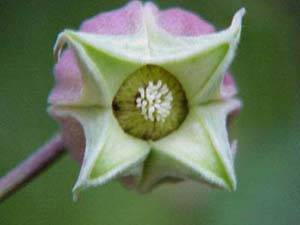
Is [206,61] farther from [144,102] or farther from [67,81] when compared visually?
[67,81]

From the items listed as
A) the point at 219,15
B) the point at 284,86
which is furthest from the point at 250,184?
the point at 219,15

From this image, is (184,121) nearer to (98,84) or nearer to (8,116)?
(98,84)

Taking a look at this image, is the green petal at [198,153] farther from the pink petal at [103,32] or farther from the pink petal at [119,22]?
the pink petal at [119,22]

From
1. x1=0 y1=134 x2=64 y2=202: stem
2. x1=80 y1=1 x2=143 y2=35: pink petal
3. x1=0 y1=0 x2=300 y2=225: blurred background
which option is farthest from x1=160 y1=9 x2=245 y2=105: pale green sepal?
x1=0 y1=0 x2=300 y2=225: blurred background

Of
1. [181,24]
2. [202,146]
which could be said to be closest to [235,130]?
[181,24]

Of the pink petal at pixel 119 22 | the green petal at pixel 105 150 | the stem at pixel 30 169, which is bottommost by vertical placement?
the stem at pixel 30 169

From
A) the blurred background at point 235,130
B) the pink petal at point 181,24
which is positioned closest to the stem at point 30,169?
the pink petal at point 181,24
